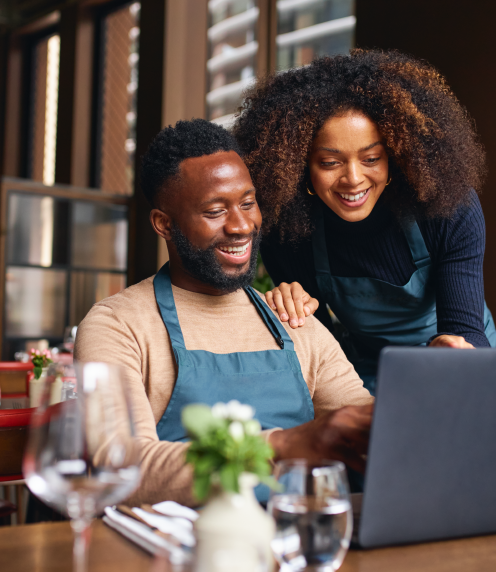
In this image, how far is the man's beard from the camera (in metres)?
1.48

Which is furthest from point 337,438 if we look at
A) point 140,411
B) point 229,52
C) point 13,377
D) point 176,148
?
point 229,52

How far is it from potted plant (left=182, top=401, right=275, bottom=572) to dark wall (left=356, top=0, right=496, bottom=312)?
2.58 metres

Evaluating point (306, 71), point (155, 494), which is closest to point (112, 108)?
point (306, 71)

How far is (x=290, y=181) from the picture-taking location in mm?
1778

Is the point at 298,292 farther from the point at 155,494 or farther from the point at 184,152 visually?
the point at 155,494

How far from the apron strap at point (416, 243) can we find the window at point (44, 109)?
5.42 metres

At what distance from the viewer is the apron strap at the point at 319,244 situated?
1.87 metres

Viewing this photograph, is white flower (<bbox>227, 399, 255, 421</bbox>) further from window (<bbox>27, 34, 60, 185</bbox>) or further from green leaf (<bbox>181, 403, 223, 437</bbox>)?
window (<bbox>27, 34, 60, 185</bbox>)

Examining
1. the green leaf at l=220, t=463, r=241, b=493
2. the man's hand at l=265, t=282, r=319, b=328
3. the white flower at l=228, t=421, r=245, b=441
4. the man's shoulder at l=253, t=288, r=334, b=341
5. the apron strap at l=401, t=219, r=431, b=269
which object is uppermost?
the apron strap at l=401, t=219, r=431, b=269

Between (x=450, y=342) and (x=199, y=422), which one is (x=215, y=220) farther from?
(x=199, y=422)

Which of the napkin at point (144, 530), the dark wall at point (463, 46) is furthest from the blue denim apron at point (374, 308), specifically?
the dark wall at point (463, 46)

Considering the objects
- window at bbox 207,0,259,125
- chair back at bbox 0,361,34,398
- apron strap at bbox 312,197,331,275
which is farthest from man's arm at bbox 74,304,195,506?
window at bbox 207,0,259,125

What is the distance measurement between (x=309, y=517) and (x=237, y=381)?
0.72m

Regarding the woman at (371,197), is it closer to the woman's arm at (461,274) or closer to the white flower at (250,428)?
the woman's arm at (461,274)
